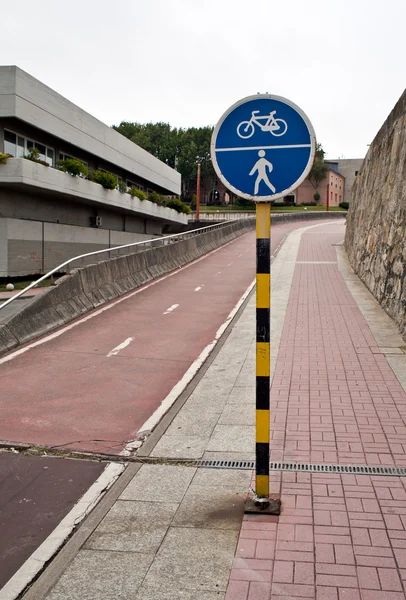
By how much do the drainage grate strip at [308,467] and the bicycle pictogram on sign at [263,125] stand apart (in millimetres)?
3131

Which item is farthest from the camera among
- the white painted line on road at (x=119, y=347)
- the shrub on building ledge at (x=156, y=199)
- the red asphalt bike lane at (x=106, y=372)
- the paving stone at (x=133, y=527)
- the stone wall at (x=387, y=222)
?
the shrub on building ledge at (x=156, y=199)

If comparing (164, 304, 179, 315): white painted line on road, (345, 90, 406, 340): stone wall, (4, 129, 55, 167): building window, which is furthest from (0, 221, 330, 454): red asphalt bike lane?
(4, 129, 55, 167): building window

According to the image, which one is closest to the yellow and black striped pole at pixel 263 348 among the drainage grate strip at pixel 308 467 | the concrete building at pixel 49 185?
the drainage grate strip at pixel 308 467

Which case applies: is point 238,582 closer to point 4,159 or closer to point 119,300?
point 119,300

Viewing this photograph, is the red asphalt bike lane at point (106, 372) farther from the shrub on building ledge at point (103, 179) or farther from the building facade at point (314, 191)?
the building facade at point (314, 191)

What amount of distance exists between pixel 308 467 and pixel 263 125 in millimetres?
3234

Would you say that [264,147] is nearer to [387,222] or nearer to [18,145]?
[387,222]

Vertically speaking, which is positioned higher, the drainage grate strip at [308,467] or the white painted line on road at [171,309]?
the white painted line on road at [171,309]

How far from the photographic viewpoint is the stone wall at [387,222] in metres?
13.3

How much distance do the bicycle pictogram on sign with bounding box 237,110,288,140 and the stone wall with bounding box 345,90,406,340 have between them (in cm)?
764

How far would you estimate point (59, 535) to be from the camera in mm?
4547

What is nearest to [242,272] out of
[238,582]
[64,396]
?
[64,396]

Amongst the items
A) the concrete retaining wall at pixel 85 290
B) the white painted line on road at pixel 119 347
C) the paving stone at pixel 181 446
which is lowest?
the paving stone at pixel 181 446

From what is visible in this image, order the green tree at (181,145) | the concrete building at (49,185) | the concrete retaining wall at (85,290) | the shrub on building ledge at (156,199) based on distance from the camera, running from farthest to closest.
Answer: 1. the green tree at (181,145)
2. the shrub on building ledge at (156,199)
3. the concrete building at (49,185)
4. the concrete retaining wall at (85,290)
